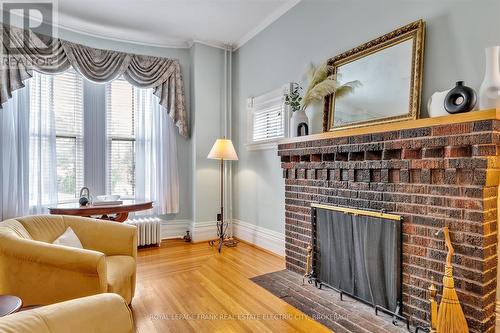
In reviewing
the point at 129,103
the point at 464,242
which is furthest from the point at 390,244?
the point at 129,103

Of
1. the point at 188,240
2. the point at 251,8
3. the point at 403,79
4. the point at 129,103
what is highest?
the point at 251,8

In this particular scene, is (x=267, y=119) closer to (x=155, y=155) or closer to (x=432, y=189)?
(x=155, y=155)

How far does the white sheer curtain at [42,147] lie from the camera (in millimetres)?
3373

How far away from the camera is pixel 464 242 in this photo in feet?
5.35

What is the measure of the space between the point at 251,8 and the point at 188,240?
338 cm

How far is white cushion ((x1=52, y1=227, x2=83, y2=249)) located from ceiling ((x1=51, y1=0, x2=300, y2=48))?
2.69 m

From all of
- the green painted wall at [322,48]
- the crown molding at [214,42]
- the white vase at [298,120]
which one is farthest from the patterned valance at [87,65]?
the white vase at [298,120]

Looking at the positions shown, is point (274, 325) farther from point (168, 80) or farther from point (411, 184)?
point (168, 80)

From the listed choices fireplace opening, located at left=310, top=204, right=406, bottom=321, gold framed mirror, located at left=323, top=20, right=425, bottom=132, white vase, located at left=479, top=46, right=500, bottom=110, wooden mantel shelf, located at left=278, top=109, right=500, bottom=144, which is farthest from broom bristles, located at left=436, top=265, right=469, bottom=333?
gold framed mirror, located at left=323, top=20, right=425, bottom=132

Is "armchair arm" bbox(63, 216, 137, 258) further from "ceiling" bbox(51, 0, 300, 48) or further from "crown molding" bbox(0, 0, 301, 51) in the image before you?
"crown molding" bbox(0, 0, 301, 51)

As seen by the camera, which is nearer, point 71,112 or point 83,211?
point 83,211

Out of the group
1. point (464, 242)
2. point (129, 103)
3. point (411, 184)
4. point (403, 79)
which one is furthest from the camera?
point (129, 103)

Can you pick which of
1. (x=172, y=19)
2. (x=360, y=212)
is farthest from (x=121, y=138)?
(x=360, y=212)

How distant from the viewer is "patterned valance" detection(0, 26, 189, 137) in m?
3.19
